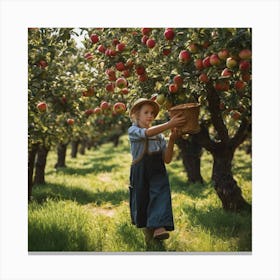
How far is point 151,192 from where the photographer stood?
138 inches

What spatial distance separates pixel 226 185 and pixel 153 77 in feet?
4.69

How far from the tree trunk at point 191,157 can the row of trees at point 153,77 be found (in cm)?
141

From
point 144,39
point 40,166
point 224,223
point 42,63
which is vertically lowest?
point 224,223

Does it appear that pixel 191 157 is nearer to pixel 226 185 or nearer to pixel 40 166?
pixel 226 185

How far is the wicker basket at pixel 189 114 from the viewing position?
10.8 ft

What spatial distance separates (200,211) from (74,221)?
1238mm

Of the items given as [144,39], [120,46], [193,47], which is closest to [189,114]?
[193,47]

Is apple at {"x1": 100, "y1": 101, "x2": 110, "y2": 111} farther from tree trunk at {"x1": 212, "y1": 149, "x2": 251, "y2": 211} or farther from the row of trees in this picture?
tree trunk at {"x1": 212, "y1": 149, "x2": 251, "y2": 211}

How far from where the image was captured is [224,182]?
14.3ft

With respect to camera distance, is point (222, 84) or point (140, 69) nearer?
point (222, 84)

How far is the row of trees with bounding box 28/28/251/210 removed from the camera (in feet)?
10.2
